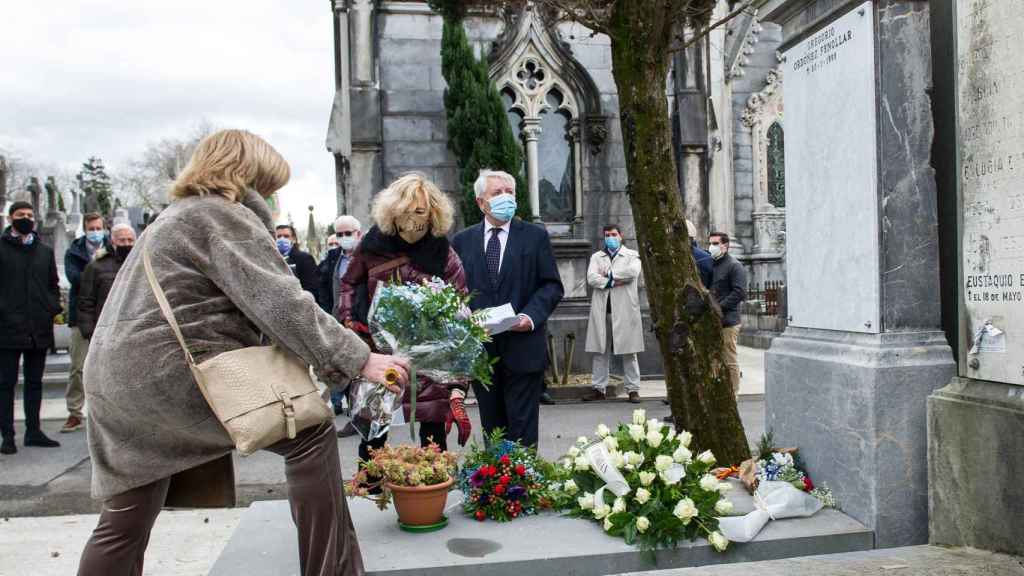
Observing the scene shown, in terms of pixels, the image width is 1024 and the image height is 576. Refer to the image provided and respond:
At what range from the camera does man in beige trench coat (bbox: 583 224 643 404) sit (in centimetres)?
953

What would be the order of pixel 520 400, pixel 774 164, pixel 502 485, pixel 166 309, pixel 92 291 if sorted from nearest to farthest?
pixel 166 309 < pixel 502 485 < pixel 520 400 < pixel 92 291 < pixel 774 164

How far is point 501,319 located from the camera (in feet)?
14.7

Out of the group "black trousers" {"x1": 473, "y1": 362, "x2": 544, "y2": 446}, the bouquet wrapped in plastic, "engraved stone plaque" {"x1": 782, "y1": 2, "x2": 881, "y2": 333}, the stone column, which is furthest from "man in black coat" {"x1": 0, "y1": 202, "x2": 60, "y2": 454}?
"engraved stone plaque" {"x1": 782, "y1": 2, "x2": 881, "y2": 333}

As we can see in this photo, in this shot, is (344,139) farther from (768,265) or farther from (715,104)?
(768,265)

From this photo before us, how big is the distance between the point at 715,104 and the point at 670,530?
11328mm

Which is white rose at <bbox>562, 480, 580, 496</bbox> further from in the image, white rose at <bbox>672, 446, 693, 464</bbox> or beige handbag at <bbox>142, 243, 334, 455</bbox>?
beige handbag at <bbox>142, 243, 334, 455</bbox>

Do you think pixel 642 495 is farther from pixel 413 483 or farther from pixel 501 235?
pixel 501 235

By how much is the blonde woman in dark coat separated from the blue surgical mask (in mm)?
1997

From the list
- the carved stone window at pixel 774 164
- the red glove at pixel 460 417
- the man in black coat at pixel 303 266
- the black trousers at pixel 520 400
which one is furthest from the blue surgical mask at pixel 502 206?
the carved stone window at pixel 774 164

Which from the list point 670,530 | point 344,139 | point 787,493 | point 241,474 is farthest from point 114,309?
point 344,139

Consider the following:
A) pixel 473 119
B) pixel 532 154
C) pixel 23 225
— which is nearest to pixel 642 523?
pixel 23 225

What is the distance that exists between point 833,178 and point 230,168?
110 inches

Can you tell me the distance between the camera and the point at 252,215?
296 centimetres

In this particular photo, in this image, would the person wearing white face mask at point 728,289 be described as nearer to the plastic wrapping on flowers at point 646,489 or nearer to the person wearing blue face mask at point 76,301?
the plastic wrapping on flowers at point 646,489
